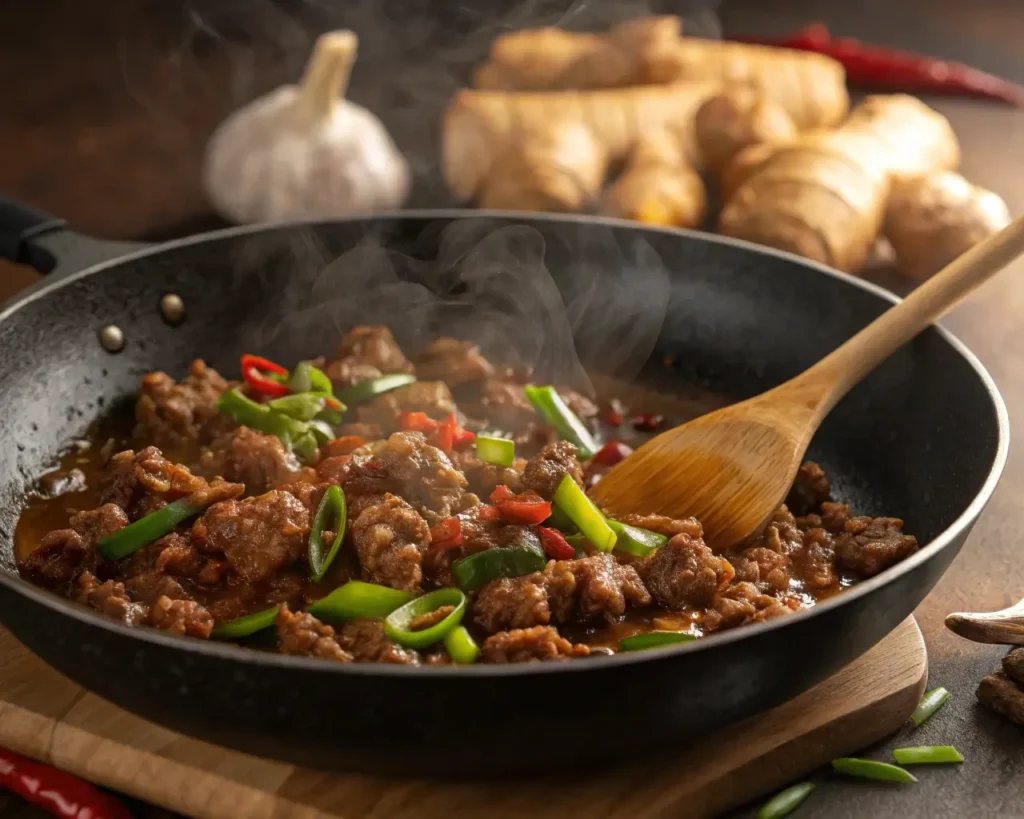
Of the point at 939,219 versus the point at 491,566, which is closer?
the point at 491,566

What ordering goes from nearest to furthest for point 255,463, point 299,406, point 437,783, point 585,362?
point 437,783 → point 255,463 → point 299,406 → point 585,362

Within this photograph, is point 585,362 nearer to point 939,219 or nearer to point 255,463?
point 255,463

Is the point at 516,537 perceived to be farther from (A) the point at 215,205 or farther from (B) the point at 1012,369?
(A) the point at 215,205

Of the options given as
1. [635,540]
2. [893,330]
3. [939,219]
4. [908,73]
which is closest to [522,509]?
[635,540]

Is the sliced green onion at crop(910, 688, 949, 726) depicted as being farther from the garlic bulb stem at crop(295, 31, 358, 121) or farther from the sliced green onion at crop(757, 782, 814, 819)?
the garlic bulb stem at crop(295, 31, 358, 121)

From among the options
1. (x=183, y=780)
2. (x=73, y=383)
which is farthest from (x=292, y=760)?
(x=73, y=383)

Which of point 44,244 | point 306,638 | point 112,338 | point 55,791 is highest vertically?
point 44,244

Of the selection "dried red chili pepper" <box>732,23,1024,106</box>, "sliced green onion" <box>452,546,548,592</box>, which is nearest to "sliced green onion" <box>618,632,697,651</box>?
"sliced green onion" <box>452,546,548,592</box>
